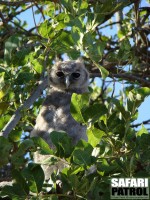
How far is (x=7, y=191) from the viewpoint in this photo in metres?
2.67

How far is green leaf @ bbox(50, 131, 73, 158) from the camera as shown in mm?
2723

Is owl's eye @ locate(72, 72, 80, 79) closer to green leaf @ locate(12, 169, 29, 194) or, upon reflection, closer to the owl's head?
the owl's head

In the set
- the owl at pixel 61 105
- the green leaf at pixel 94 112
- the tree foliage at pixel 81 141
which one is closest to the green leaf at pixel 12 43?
the tree foliage at pixel 81 141

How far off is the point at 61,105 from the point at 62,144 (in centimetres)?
244

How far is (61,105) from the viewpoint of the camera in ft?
16.9

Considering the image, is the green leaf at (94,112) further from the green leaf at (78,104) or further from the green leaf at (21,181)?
the green leaf at (21,181)

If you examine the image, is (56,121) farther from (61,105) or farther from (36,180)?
(36,180)

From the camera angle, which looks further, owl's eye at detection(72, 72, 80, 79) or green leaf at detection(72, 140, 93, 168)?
owl's eye at detection(72, 72, 80, 79)

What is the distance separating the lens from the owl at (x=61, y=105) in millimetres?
4809

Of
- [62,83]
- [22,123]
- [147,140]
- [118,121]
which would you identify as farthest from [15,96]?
[62,83]

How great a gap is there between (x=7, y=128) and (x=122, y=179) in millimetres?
838

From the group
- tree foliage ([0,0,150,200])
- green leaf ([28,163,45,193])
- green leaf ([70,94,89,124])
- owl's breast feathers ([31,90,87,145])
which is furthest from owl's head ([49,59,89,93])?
green leaf ([28,163,45,193])

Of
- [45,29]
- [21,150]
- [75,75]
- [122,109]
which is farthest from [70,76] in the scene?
[21,150]

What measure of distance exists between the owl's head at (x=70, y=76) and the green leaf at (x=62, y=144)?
256cm
